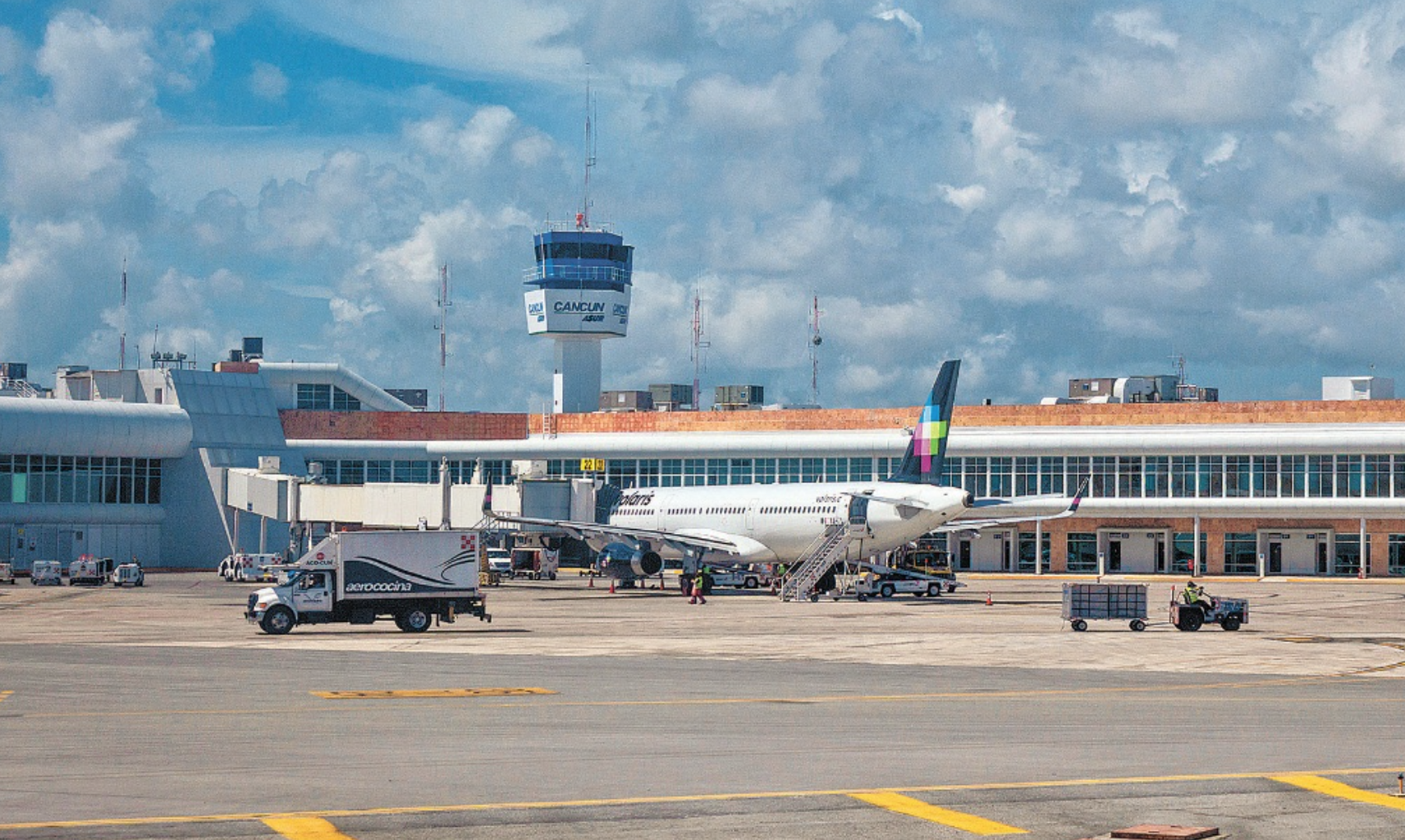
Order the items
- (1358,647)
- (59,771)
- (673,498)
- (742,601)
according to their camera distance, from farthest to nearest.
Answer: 1. (673,498)
2. (742,601)
3. (1358,647)
4. (59,771)

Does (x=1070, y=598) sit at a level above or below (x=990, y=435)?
below

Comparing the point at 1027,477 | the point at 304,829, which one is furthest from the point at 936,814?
the point at 1027,477

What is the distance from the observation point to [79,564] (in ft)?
312

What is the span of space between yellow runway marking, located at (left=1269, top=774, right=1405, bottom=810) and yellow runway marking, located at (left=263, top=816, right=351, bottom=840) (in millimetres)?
12455

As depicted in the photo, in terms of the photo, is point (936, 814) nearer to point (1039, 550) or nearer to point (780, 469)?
point (1039, 550)

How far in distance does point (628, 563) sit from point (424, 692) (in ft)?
172

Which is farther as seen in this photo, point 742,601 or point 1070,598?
point 742,601

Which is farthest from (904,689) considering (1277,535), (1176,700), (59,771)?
(1277,535)

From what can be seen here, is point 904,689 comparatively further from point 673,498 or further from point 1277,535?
point 1277,535

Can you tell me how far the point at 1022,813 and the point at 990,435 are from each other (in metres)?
95.6

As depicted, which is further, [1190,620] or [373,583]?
[1190,620]

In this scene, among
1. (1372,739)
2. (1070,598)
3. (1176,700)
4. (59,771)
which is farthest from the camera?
(1070,598)

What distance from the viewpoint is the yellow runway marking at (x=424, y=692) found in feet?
111

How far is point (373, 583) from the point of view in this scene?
175 feet
